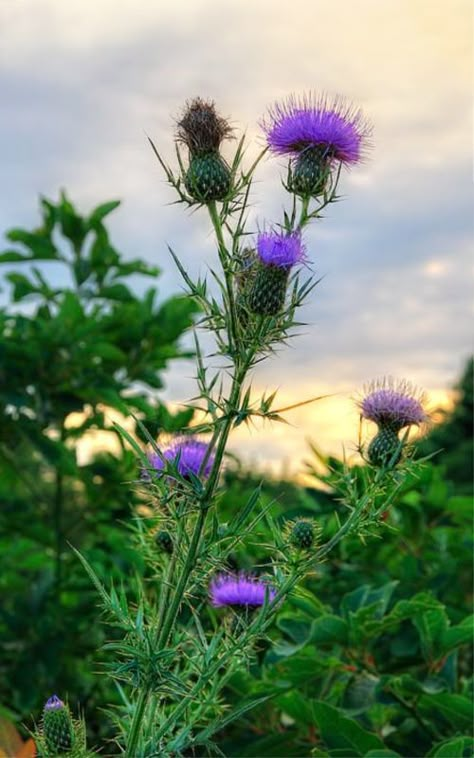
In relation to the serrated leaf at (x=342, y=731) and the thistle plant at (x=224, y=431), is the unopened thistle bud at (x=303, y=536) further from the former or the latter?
the serrated leaf at (x=342, y=731)

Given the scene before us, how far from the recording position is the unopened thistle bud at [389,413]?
2534 mm

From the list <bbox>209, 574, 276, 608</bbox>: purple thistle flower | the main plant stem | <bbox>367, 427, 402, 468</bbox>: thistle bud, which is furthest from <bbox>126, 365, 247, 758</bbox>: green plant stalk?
<bbox>209, 574, 276, 608</bbox>: purple thistle flower

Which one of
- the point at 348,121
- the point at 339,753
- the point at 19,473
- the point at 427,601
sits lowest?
the point at 339,753

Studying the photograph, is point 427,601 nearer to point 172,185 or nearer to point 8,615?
point 172,185

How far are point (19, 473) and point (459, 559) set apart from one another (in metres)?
2.07

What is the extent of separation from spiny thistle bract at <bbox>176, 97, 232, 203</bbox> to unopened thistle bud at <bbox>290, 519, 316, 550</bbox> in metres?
0.78

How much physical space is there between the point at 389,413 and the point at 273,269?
2.09 ft

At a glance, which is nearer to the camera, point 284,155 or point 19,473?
point 284,155

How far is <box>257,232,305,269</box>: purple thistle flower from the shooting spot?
7.11 feet

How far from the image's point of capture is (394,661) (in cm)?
358

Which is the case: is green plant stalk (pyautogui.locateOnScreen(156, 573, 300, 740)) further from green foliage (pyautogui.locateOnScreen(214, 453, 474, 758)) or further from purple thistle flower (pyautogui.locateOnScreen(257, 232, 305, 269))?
purple thistle flower (pyautogui.locateOnScreen(257, 232, 305, 269))

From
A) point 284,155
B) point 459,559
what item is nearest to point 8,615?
point 459,559

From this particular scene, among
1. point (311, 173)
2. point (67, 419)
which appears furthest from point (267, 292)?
point (67, 419)

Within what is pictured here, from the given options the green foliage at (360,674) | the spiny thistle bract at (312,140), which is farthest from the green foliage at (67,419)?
the spiny thistle bract at (312,140)
